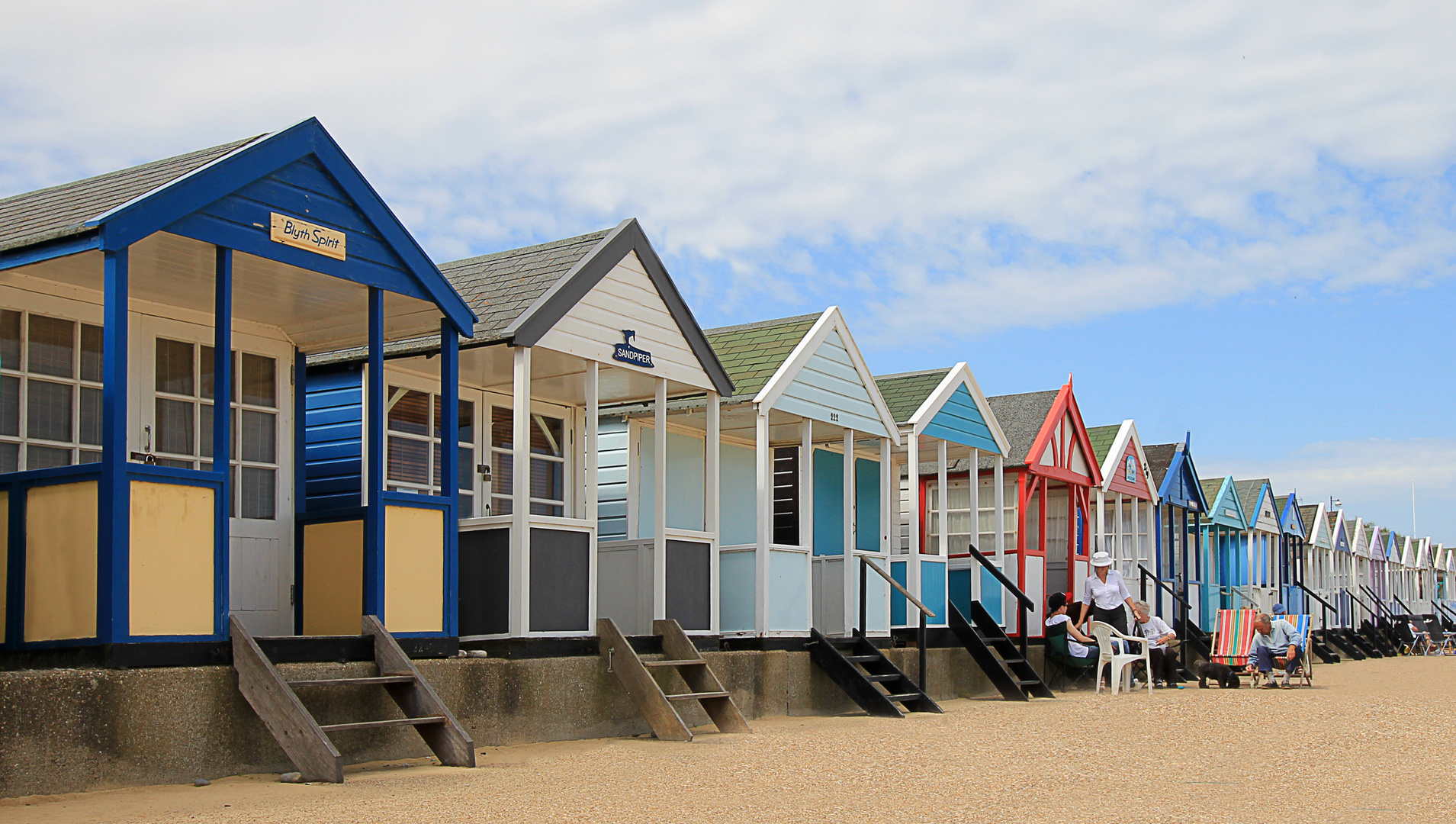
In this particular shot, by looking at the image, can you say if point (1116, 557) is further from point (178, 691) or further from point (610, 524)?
point (178, 691)

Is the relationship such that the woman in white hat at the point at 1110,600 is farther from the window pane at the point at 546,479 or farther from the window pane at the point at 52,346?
the window pane at the point at 52,346

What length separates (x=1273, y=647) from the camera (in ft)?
58.7

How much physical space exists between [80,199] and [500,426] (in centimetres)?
469

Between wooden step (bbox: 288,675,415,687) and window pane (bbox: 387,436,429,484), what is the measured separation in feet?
10.9

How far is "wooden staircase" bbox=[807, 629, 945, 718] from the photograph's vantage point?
12258 millimetres

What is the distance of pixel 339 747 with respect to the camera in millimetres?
7852

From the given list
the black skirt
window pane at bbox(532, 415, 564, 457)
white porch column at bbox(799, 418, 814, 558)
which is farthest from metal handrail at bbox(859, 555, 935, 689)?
the black skirt

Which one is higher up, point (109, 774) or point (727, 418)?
point (727, 418)

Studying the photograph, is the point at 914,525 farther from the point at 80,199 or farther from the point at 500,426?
the point at 80,199

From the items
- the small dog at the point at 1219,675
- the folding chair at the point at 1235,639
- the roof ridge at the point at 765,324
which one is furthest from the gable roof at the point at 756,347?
the folding chair at the point at 1235,639

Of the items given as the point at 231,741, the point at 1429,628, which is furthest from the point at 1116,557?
the point at 1429,628

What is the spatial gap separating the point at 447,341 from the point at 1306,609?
2997 centimetres

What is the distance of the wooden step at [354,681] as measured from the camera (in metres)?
7.44

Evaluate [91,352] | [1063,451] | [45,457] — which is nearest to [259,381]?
[91,352]
